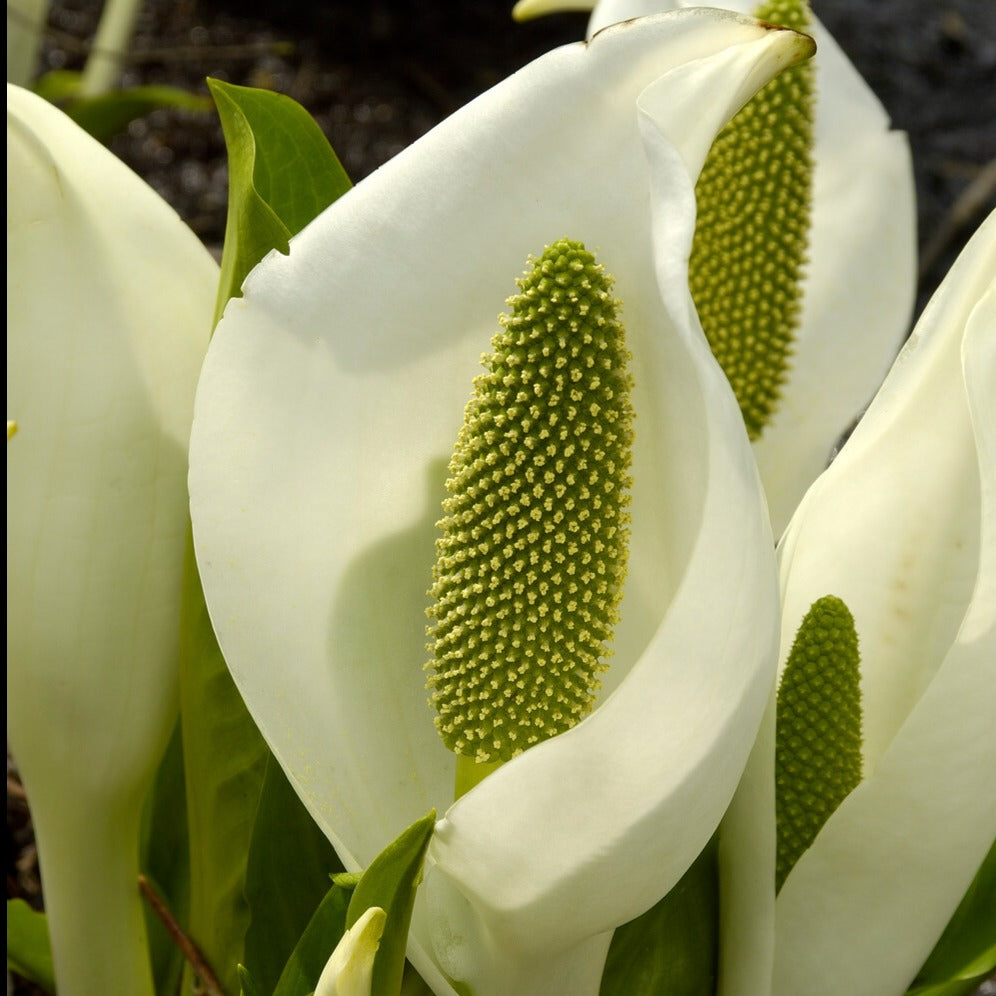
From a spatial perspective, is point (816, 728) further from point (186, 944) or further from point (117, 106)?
point (117, 106)

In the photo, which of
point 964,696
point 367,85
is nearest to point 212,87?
point 964,696

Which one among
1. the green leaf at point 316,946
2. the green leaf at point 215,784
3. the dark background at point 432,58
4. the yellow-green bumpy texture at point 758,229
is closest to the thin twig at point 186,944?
the green leaf at point 215,784

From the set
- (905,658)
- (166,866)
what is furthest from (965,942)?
(166,866)

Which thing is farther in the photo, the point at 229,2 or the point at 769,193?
the point at 229,2

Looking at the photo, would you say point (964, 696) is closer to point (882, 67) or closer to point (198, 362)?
point (198, 362)

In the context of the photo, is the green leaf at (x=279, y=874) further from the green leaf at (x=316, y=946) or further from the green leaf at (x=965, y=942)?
the green leaf at (x=965, y=942)
